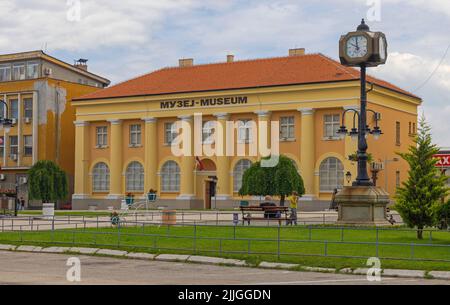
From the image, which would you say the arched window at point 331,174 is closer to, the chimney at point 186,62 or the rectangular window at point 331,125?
the rectangular window at point 331,125

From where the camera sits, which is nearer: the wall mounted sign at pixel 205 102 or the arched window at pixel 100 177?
the wall mounted sign at pixel 205 102

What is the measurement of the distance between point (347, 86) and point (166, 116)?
1796 cm

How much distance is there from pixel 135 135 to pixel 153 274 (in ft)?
194

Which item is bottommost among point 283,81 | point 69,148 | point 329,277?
point 329,277

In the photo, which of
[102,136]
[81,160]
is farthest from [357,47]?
[81,160]

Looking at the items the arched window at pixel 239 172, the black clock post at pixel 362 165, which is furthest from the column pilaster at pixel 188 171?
the black clock post at pixel 362 165

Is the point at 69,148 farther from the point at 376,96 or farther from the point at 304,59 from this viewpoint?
the point at 376,96

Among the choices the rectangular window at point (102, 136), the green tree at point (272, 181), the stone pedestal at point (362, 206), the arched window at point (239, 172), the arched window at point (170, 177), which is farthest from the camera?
the rectangular window at point (102, 136)

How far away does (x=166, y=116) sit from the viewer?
240 feet

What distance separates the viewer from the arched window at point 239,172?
69.7 m

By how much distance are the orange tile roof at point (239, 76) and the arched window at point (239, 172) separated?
6585 millimetres

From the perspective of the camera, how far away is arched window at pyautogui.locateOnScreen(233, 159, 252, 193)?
229 feet

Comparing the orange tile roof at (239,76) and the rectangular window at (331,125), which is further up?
the orange tile roof at (239,76)

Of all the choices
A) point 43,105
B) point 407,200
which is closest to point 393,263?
point 407,200
